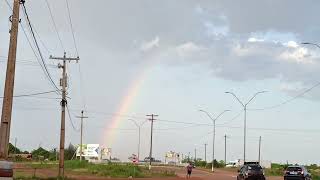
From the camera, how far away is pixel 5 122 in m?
22.6

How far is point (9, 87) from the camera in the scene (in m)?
23.6

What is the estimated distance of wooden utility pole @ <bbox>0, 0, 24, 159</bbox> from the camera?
869 inches

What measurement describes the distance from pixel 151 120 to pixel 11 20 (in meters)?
99.4

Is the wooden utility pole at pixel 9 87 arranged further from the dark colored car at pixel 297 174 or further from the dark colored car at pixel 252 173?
the dark colored car at pixel 297 174

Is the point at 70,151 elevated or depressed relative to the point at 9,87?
depressed

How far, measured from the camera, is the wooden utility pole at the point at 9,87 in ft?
72.4

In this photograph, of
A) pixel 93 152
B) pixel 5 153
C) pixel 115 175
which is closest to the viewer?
pixel 5 153

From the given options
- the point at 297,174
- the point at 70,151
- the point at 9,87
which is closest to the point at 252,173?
the point at 297,174

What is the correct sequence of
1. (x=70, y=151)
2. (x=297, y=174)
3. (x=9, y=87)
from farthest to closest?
(x=70, y=151), (x=297, y=174), (x=9, y=87)

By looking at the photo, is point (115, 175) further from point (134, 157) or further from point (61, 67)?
point (61, 67)

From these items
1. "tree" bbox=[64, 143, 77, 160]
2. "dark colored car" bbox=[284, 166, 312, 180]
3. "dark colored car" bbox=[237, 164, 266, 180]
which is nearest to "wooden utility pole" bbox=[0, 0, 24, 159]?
"dark colored car" bbox=[237, 164, 266, 180]

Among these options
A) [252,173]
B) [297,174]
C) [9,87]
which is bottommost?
[297,174]

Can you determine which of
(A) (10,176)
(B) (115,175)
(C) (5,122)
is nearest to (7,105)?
(C) (5,122)

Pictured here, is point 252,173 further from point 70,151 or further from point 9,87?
point 70,151
